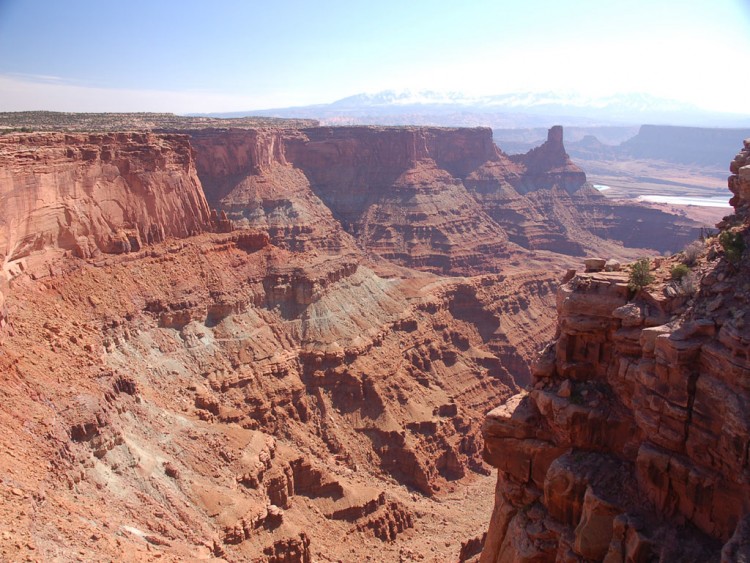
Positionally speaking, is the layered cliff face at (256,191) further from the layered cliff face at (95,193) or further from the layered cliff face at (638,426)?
the layered cliff face at (638,426)

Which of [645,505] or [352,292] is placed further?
[352,292]

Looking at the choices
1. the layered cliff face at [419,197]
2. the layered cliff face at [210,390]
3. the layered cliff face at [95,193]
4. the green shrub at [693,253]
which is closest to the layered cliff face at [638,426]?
the green shrub at [693,253]

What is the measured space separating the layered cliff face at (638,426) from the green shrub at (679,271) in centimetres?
30

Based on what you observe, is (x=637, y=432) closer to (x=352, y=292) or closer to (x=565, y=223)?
(x=352, y=292)

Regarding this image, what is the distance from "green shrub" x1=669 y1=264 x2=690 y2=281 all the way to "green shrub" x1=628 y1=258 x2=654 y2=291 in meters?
0.69

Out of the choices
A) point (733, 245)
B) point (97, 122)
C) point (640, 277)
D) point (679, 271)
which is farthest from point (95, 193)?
point (733, 245)

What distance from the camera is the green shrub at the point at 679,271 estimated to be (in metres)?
20.7

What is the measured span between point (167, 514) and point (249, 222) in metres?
73.0

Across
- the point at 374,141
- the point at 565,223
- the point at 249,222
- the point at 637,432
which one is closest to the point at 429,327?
the point at 249,222

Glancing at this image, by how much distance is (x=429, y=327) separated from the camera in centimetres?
7425

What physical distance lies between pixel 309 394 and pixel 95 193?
23.5 metres

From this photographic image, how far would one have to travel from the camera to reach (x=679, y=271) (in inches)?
820

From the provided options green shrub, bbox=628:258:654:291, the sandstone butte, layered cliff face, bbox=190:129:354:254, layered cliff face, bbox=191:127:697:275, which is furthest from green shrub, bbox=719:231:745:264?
layered cliff face, bbox=191:127:697:275

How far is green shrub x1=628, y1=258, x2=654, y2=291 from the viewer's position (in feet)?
70.0
